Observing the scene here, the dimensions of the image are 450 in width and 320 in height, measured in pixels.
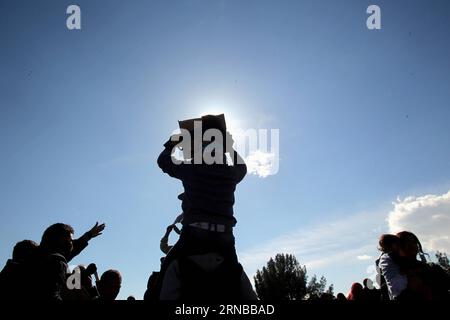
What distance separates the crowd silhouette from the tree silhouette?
5919 centimetres

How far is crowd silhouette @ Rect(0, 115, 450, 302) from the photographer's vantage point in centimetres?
256

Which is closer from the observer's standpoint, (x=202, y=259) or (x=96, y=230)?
(x=202, y=259)

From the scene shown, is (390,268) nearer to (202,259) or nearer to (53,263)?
(202,259)

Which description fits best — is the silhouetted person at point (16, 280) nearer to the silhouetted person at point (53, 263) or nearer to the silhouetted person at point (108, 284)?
the silhouetted person at point (53, 263)

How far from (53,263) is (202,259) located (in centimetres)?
184

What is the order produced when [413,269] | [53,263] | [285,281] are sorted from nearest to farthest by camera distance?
1. [53,263]
2. [413,269]
3. [285,281]

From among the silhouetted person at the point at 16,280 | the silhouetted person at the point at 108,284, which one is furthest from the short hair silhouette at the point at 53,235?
the silhouetted person at the point at 108,284

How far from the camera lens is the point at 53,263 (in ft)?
11.0

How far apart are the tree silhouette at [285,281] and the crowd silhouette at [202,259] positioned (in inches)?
2330

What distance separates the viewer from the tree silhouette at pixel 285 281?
194 feet

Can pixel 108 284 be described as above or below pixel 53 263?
below

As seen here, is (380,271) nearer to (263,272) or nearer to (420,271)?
(420,271)

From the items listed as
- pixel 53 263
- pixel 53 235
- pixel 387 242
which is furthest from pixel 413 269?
pixel 53 235
